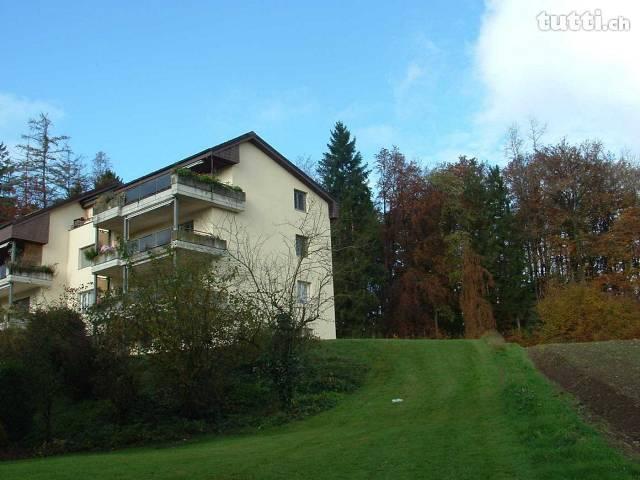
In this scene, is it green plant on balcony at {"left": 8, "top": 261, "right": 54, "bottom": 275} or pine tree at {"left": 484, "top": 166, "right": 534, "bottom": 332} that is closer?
green plant on balcony at {"left": 8, "top": 261, "right": 54, "bottom": 275}

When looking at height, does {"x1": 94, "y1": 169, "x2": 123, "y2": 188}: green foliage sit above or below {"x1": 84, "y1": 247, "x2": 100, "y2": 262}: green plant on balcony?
above

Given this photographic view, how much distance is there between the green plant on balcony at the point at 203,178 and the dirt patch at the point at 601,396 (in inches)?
796

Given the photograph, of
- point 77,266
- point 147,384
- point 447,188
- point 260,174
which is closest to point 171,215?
point 260,174

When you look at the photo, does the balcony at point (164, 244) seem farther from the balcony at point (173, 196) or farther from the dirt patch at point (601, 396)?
the dirt patch at point (601, 396)

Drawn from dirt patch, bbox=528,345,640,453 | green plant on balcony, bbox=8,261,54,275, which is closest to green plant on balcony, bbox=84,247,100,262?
green plant on balcony, bbox=8,261,54,275

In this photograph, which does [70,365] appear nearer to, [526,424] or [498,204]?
[526,424]

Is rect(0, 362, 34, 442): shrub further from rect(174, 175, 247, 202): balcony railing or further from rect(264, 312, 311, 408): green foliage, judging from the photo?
rect(174, 175, 247, 202): balcony railing

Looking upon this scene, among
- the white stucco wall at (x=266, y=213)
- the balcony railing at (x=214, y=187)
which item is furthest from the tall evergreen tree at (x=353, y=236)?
the balcony railing at (x=214, y=187)

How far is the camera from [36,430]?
21.5m

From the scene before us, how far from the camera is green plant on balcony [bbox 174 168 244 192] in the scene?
3475 cm

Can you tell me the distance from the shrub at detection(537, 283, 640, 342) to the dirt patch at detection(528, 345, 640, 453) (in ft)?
36.5

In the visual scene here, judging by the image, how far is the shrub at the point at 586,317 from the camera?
31141 mm

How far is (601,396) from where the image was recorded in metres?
14.9

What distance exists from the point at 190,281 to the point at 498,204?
1451 inches
